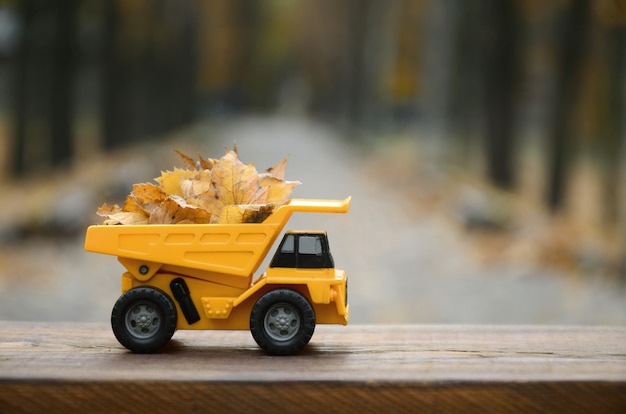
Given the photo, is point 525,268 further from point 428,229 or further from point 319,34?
point 319,34

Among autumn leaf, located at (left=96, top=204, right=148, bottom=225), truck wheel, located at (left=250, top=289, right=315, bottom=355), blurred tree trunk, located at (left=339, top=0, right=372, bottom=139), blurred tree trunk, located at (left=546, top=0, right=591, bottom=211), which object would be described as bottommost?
truck wheel, located at (left=250, top=289, right=315, bottom=355)

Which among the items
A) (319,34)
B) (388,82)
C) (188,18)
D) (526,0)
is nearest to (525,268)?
(526,0)

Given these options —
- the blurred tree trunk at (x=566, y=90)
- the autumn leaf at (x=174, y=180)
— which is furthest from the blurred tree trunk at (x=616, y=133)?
the autumn leaf at (x=174, y=180)

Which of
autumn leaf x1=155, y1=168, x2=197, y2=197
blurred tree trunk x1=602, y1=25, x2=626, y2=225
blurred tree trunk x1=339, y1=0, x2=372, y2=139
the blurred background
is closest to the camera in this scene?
autumn leaf x1=155, y1=168, x2=197, y2=197

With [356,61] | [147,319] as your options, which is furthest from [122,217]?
[356,61]

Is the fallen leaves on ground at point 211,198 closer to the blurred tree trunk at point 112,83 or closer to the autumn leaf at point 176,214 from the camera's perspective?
the autumn leaf at point 176,214

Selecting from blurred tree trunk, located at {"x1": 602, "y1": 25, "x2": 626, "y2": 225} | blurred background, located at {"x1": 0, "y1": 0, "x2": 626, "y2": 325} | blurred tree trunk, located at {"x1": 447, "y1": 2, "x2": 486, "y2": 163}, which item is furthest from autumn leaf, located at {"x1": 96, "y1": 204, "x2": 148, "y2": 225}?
blurred tree trunk, located at {"x1": 447, "y1": 2, "x2": 486, "y2": 163}

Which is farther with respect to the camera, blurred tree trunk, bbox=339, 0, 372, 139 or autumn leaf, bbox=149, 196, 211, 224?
blurred tree trunk, bbox=339, 0, 372, 139

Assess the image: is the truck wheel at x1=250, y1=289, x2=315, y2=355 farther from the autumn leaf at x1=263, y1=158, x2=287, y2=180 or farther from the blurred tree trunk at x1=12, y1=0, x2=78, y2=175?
the blurred tree trunk at x1=12, y1=0, x2=78, y2=175

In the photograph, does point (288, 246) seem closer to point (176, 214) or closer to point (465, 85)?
point (176, 214)
